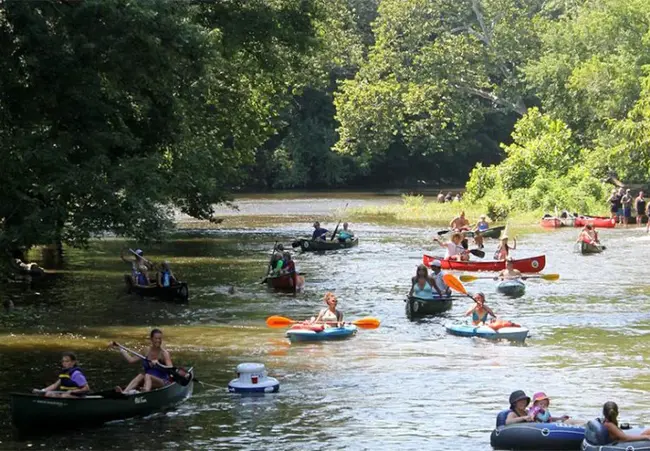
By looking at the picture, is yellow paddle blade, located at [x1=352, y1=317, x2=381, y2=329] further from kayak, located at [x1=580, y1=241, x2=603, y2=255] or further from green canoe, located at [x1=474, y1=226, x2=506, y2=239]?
green canoe, located at [x1=474, y1=226, x2=506, y2=239]

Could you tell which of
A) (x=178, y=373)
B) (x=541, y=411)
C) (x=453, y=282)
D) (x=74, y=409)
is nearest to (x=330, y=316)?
(x=453, y=282)

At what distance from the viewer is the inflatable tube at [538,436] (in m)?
17.2

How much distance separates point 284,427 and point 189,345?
7.44 meters

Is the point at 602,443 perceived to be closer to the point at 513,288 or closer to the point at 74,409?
the point at 74,409

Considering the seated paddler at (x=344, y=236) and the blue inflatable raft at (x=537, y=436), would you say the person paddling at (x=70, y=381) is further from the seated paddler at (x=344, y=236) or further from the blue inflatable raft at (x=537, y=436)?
the seated paddler at (x=344, y=236)

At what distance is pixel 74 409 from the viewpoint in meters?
18.4

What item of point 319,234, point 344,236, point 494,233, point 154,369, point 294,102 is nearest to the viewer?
point 154,369

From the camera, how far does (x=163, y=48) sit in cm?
2664

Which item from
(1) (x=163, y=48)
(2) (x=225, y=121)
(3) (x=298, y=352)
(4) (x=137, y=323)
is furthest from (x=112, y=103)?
(2) (x=225, y=121)

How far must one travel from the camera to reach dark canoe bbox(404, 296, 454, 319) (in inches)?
1156

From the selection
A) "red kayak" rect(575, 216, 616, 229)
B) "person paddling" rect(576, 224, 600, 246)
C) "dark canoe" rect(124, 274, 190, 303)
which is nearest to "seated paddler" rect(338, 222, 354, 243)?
"person paddling" rect(576, 224, 600, 246)

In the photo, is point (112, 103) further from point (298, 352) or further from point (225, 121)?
point (225, 121)

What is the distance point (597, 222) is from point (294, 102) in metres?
44.1

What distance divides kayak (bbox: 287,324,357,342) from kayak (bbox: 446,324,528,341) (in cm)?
239
